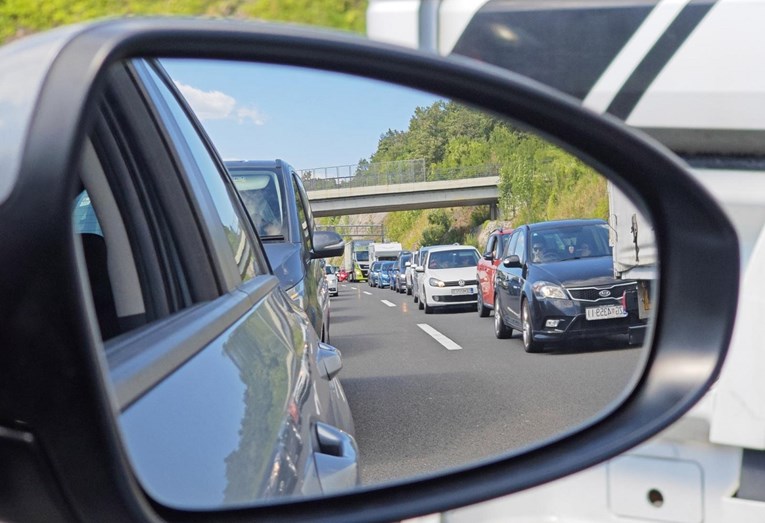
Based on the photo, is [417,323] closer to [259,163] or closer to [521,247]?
[521,247]

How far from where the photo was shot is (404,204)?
185cm

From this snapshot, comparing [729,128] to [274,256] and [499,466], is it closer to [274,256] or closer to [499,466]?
[274,256]

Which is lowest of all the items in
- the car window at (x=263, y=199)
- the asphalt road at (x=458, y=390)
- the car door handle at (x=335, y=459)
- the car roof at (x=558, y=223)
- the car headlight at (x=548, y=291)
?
the car door handle at (x=335, y=459)

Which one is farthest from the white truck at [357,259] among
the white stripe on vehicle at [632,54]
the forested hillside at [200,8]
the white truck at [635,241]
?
the forested hillside at [200,8]

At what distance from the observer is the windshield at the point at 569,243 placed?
2182 mm

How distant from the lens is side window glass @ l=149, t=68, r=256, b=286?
1727 mm

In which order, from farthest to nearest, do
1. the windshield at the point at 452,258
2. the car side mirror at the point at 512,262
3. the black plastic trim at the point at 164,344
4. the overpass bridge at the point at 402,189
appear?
the car side mirror at the point at 512,262
the windshield at the point at 452,258
the overpass bridge at the point at 402,189
the black plastic trim at the point at 164,344

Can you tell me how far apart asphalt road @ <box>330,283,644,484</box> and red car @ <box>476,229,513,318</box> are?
0.94 ft

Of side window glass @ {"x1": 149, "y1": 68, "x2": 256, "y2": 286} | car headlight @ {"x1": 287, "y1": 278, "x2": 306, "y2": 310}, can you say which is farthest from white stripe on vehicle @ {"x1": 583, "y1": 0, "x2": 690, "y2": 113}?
side window glass @ {"x1": 149, "y1": 68, "x2": 256, "y2": 286}

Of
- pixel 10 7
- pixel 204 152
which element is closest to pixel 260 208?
pixel 204 152

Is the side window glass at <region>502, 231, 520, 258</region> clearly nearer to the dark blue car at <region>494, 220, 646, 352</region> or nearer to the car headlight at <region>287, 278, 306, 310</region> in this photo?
the dark blue car at <region>494, 220, 646, 352</region>

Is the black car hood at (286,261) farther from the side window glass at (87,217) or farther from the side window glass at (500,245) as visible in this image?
the side window glass at (87,217)

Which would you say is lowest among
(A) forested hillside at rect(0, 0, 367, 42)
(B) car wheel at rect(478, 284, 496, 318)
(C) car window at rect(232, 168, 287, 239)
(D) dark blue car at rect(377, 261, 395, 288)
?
(B) car wheel at rect(478, 284, 496, 318)

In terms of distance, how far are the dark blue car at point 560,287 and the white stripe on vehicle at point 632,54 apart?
426 mm
